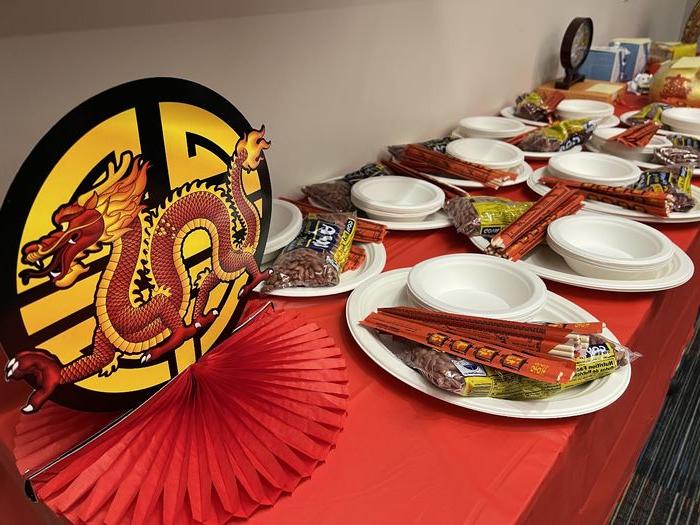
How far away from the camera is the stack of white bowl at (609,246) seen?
0.90 meters

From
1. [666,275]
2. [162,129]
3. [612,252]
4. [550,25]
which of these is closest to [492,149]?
[612,252]

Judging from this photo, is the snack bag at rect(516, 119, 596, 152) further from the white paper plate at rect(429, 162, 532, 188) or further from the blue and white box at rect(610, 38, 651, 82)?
the blue and white box at rect(610, 38, 651, 82)

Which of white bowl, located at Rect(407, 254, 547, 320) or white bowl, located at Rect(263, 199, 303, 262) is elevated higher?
white bowl, located at Rect(263, 199, 303, 262)

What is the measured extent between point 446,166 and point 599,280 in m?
0.53

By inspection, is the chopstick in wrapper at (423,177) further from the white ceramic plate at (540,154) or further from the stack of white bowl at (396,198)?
the white ceramic plate at (540,154)

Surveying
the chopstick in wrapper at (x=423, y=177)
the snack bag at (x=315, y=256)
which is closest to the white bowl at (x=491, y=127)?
the chopstick in wrapper at (x=423, y=177)

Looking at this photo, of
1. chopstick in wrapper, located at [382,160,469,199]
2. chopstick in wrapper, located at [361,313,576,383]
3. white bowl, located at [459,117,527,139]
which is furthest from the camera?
white bowl, located at [459,117,527,139]

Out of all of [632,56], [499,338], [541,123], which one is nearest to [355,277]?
[499,338]

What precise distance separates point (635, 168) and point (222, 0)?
3.29 ft

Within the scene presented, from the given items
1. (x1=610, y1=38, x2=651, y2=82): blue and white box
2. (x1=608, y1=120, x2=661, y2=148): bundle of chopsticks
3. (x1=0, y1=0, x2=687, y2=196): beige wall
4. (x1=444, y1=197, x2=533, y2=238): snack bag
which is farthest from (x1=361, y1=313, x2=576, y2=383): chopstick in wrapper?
(x1=610, y1=38, x2=651, y2=82): blue and white box

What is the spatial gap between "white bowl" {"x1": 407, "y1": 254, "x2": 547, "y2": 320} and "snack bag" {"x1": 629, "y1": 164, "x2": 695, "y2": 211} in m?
0.54

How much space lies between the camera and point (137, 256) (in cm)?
56

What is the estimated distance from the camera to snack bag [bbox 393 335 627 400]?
636 mm

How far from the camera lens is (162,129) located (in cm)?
55
